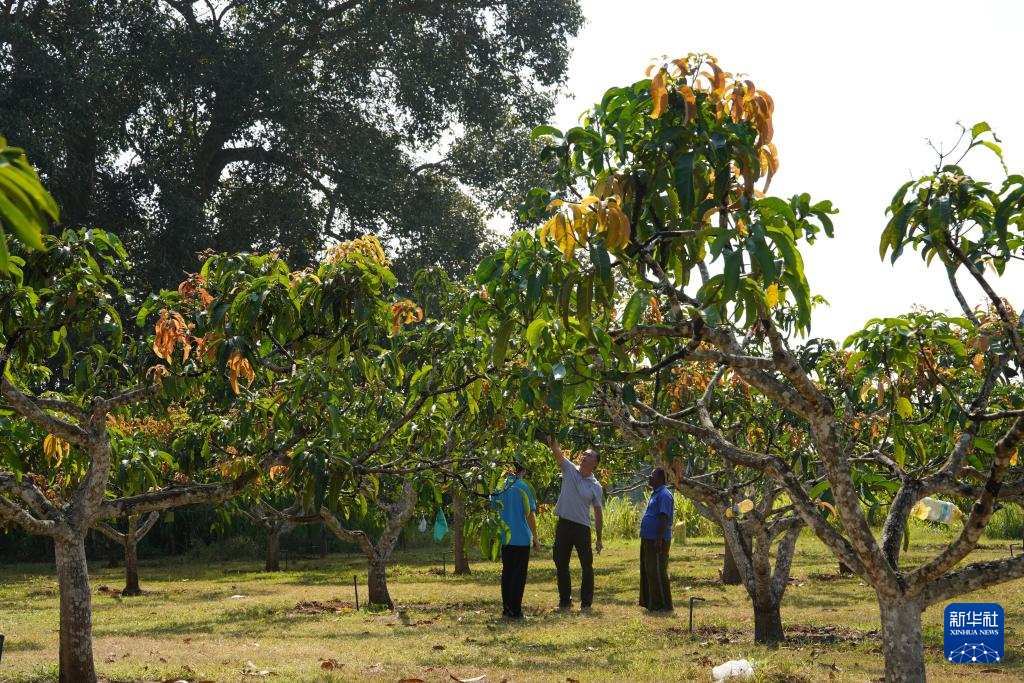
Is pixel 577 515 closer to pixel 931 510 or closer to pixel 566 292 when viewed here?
pixel 931 510

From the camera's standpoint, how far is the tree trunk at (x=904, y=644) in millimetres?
4828

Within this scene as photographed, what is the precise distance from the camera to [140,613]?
13.2 m

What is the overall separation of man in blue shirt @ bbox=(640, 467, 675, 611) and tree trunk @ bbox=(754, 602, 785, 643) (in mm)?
2528

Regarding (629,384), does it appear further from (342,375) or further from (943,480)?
(342,375)

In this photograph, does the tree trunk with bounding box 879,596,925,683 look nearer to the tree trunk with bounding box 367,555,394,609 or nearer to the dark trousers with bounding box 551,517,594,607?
the dark trousers with bounding box 551,517,594,607

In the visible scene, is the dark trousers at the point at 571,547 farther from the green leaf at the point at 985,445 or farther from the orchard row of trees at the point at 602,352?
the green leaf at the point at 985,445

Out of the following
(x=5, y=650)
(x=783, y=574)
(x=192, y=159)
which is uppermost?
(x=192, y=159)

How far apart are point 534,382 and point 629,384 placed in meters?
0.45

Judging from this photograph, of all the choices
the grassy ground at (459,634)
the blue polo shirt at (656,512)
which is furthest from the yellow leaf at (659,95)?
the blue polo shirt at (656,512)

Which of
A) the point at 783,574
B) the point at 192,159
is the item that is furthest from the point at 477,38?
the point at 783,574

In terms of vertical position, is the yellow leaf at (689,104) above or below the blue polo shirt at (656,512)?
above

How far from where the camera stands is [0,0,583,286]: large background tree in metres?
20.4

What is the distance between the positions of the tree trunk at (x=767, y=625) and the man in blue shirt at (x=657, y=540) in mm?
2528

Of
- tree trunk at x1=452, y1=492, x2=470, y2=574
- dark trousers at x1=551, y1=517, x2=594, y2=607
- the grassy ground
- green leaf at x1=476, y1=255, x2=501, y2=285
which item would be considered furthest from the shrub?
green leaf at x1=476, y1=255, x2=501, y2=285
